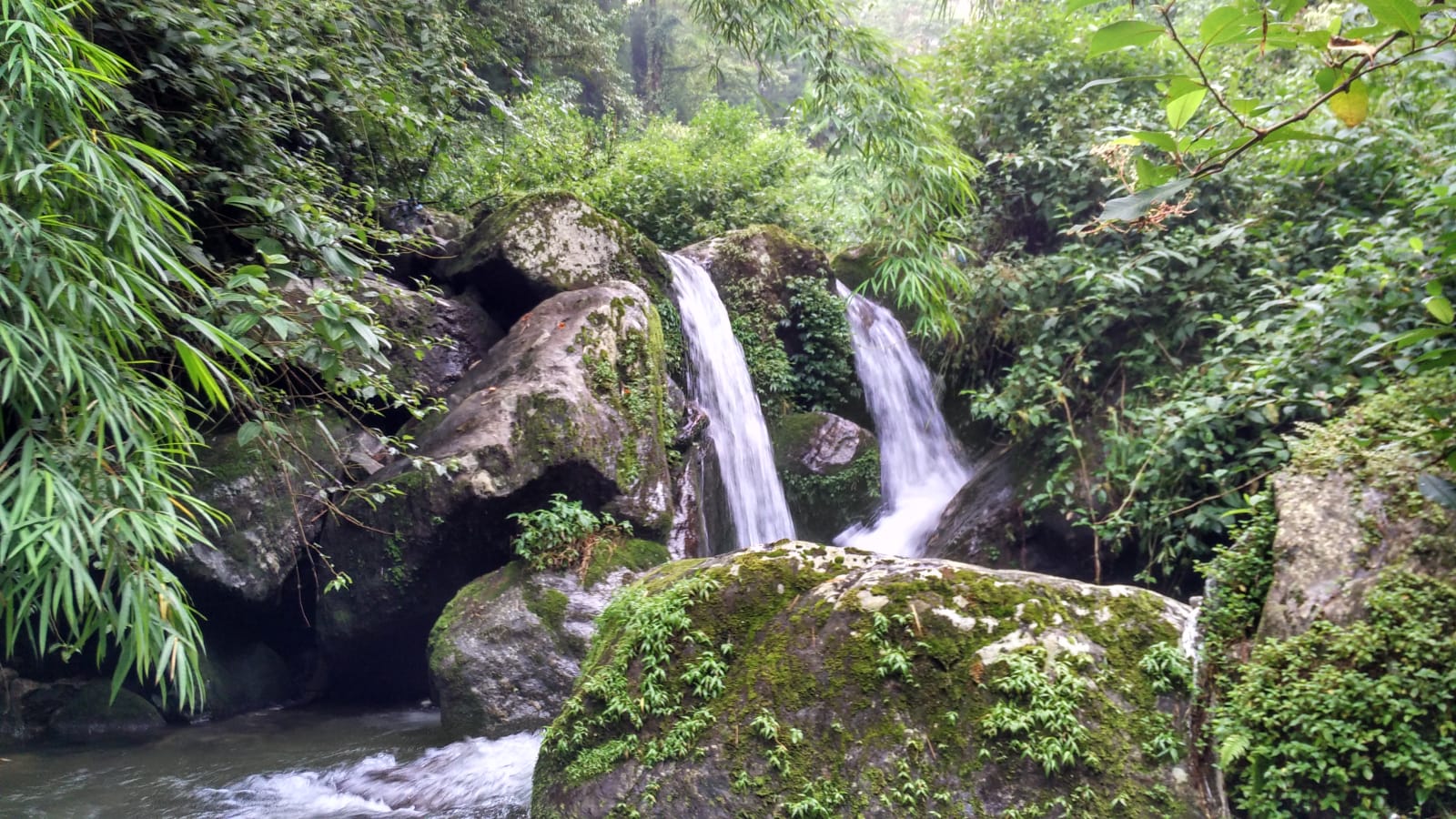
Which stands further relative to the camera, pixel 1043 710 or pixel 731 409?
pixel 731 409

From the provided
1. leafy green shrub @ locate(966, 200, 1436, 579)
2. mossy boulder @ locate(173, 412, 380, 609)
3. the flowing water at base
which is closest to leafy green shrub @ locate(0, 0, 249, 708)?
the flowing water at base

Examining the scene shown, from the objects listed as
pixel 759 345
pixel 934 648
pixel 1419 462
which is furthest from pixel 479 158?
pixel 1419 462

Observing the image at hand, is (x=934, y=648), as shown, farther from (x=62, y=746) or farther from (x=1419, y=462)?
(x=62, y=746)

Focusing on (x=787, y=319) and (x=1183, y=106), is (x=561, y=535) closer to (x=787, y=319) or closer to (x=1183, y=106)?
(x=787, y=319)

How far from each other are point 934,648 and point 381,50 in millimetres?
5695

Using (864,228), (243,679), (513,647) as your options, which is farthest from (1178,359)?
(243,679)

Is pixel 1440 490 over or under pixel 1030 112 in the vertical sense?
under

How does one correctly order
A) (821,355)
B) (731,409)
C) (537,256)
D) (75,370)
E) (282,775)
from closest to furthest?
1. (75,370)
2. (282,775)
3. (537,256)
4. (731,409)
5. (821,355)

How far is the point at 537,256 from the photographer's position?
7762 mm

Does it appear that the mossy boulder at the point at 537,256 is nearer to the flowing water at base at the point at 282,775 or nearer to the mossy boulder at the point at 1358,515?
the flowing water at base at the point at 282,775

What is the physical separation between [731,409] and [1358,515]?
619 centimetres

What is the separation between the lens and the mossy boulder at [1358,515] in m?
2.73

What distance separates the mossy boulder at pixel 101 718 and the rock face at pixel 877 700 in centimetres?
451

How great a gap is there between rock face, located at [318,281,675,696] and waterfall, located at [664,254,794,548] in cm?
144
